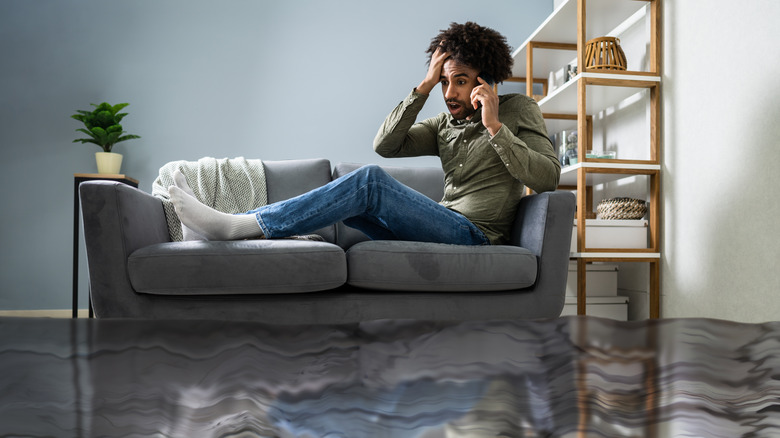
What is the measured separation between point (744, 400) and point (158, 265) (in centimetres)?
143

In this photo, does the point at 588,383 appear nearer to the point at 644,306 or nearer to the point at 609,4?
the point at 644,306

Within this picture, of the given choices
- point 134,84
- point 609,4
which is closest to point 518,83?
point 609,4

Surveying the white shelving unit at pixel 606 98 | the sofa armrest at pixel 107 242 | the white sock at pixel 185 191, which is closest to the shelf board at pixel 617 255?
the white shelving unit at pixel 606 98

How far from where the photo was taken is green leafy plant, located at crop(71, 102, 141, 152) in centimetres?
252

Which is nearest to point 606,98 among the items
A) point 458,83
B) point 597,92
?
point 597,92

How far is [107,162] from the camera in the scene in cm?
254

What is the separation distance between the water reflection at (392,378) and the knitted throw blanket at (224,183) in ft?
6.08

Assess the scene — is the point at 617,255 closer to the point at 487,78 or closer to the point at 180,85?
the point at 487,78

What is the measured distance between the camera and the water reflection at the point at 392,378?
13 cm

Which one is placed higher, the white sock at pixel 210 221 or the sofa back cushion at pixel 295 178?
the sofa back cushion at pixel 295 178

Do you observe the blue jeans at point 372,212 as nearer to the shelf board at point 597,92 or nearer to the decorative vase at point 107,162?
the shelf board at point 597,92

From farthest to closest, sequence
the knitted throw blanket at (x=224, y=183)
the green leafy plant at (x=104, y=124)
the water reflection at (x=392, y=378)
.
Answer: the green leafy plant at (x=104, y=124)
the knitted throw blanket at (x=224, y=183)
the water reflection at (x=392, y=378)

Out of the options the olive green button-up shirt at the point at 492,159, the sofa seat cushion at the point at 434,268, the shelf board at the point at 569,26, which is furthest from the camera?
the shelf board at the point at 569,26

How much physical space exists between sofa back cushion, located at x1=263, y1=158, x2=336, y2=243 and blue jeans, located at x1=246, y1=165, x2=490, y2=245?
1.68 feet
